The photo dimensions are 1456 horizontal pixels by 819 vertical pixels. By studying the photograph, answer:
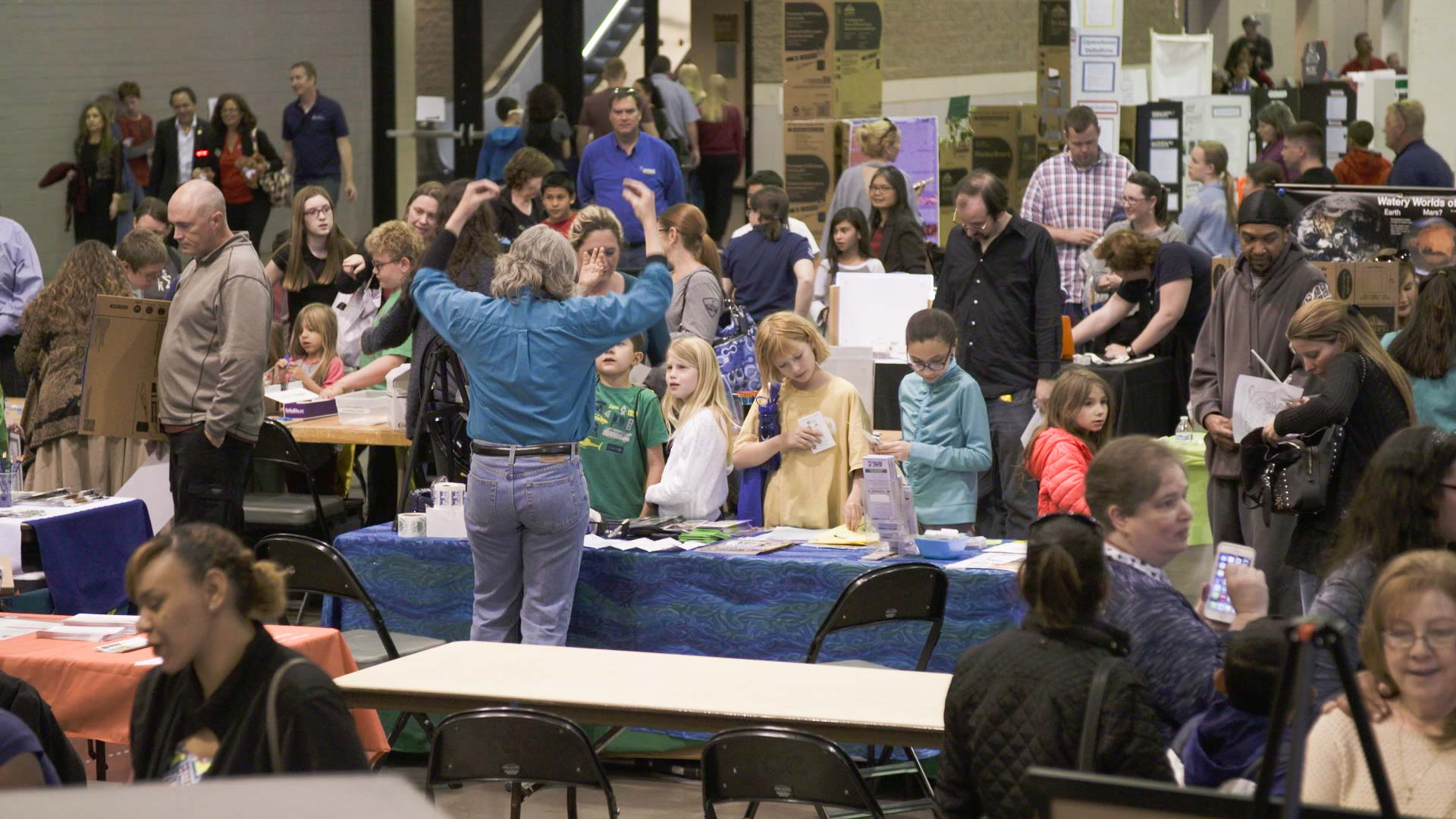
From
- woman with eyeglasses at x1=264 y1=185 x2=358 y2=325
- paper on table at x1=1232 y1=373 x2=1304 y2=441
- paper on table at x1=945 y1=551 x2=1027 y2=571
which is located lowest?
paper on table at x1=945 y1=551 x2=1027 y2=571

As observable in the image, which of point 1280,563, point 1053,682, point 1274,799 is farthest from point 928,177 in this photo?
point 1274,799

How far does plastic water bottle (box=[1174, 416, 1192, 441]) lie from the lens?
25.5 feet

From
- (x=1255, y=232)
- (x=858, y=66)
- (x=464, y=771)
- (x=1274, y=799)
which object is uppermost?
(x=858, y=66)

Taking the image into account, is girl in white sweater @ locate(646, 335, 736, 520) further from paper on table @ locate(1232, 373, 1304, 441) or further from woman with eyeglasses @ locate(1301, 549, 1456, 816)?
woman with eyeglasses @ locate(1301, 549, 1456, 816)

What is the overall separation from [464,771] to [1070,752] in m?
1.59

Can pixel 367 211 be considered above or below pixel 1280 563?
above

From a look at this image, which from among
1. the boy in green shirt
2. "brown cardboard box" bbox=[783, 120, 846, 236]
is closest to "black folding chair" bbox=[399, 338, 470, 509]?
the boy in green shirt

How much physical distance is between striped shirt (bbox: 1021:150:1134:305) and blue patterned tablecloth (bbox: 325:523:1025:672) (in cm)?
502

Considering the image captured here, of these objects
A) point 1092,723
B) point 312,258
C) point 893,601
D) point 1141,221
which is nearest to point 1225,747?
point 1092,723

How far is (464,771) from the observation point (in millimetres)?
3814

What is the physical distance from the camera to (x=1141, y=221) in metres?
8.97

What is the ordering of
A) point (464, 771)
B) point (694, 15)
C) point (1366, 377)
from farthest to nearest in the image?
point (694, 15)
point (1366, 377)
point (464, 771)

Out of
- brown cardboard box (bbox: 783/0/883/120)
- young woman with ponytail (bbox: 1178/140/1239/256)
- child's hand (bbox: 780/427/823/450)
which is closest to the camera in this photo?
child's hand (bbox: 780/427/823/450)

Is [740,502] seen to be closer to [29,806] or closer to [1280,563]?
[1280,563]
